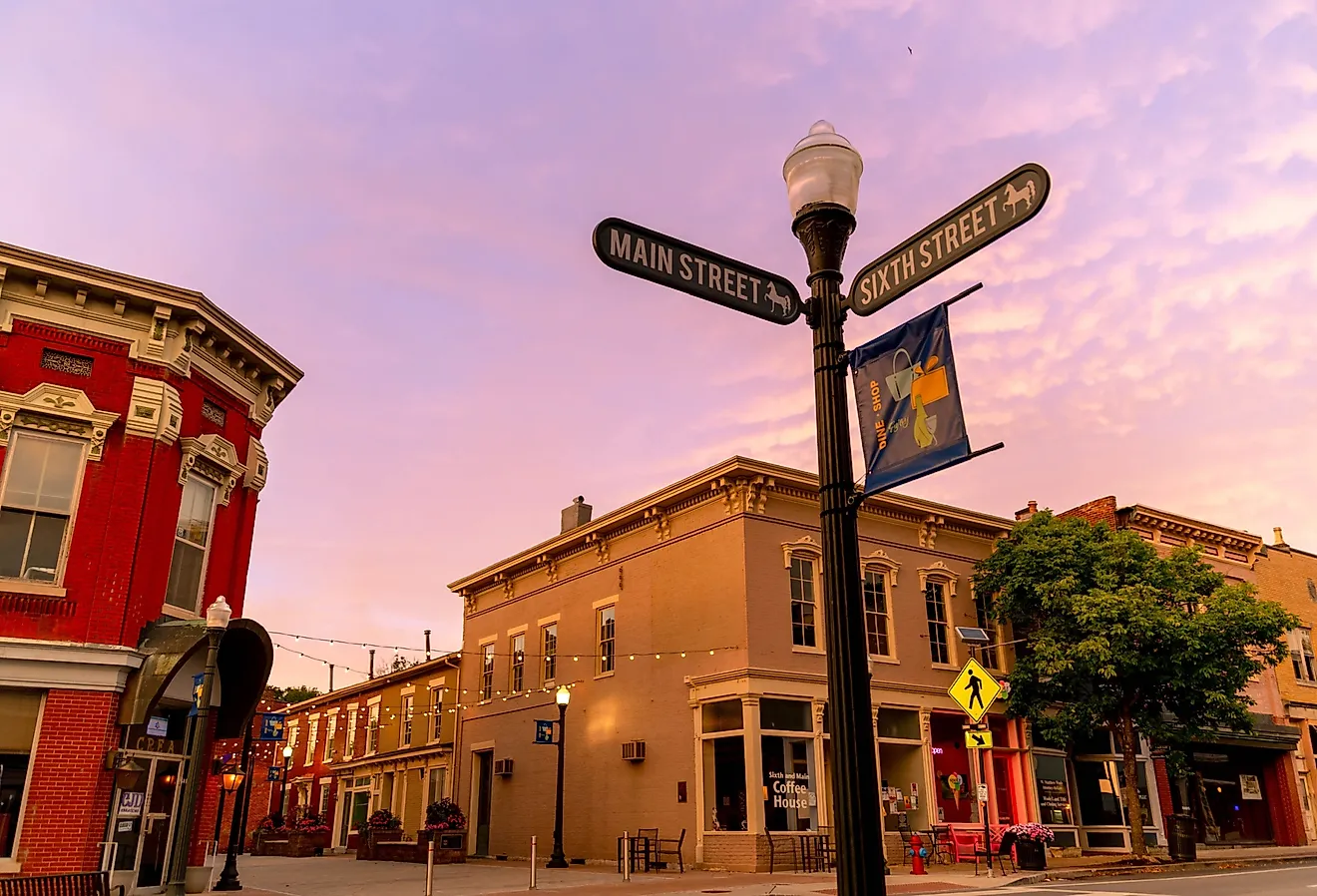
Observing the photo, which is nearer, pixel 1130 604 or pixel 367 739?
pixel 1130 604

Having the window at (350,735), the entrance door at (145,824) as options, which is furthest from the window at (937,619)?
the window at (350,735)

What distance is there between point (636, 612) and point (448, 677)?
13.5 m

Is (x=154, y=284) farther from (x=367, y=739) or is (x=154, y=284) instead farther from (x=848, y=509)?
(x=367, y=739)

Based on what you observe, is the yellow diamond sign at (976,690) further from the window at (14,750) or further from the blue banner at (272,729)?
the blue banner at (272,729)

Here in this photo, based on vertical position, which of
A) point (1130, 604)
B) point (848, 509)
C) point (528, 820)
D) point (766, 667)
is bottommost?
point (528, 820)

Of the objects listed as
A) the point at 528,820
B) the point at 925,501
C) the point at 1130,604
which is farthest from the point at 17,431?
the point at 1130,604

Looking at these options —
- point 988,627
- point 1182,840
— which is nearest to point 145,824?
point 988,627

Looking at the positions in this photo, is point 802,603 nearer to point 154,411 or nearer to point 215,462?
point 215,462

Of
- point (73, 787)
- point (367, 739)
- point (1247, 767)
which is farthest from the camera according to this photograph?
point (367, 739)

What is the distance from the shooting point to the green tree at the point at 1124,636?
25.8 m

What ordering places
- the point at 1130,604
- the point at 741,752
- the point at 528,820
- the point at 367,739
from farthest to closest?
the point at 367,739 < the point at 528,820 < the point at 1130,604 < the point at 741,752

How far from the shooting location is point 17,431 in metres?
15.9

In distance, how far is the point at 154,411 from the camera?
16719mm

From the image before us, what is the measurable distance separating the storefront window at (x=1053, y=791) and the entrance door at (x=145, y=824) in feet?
75.9
